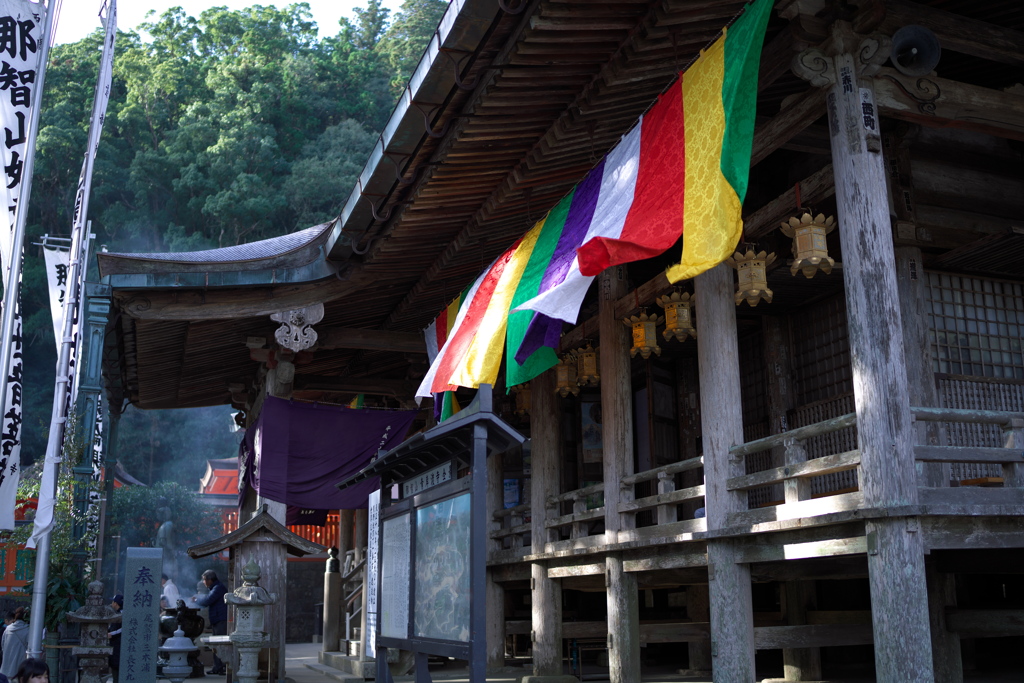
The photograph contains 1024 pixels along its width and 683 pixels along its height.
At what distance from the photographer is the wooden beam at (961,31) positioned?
673 cm

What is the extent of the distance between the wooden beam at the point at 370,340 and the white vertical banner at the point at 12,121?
4971 millimetres

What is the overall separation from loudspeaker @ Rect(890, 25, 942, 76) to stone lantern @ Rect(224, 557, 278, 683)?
8.16 metres

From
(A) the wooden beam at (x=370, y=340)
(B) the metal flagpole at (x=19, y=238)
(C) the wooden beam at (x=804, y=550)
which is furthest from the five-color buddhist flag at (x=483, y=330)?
(B) the metal flagpole at (x=19, y=238)

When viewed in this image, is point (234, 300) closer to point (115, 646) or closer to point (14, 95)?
point (14, 95)

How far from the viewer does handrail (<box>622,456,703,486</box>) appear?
313 inches

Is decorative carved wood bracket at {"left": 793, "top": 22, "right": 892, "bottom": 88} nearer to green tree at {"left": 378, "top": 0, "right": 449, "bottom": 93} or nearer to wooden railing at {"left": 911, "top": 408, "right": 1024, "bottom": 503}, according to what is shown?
wooden railing at {"left": 911, "top": 408, "right": 1024, "bottom": 503}

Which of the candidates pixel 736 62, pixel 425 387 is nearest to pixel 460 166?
pixel 425 387

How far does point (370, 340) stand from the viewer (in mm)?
13797

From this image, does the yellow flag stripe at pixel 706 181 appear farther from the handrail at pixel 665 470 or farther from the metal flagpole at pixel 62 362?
the metal flagpole at pixel 62 362

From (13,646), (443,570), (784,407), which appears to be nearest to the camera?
(443,570)

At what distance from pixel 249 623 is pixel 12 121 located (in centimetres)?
568

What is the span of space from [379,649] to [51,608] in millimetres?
5295

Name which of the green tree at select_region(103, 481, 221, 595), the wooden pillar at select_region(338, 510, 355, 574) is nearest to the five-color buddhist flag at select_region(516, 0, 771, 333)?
the wooden pillar at select_region(338, 510, 355, 574)

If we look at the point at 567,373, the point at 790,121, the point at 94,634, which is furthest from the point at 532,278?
the point at 94,634
